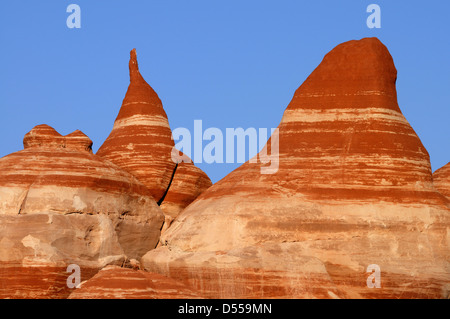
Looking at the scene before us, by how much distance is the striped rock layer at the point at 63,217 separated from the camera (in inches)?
1465

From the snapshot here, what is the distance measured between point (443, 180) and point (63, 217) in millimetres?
24326

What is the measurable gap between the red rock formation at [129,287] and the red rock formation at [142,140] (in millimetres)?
10300

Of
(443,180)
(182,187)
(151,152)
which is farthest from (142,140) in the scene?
(443,180)

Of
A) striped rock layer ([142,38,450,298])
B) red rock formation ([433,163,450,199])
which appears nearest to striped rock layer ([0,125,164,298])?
striped rock layer ([142,38,450,298])

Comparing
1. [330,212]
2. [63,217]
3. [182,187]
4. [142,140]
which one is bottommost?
[330,212]

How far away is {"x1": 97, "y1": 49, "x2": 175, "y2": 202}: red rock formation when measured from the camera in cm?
4553

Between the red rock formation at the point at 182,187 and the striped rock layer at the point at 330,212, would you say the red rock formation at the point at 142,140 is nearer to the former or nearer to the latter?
the red rock formation at the point at 182,187

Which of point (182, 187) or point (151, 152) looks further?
point (182, 187)

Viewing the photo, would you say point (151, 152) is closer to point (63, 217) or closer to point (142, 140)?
point (142, 140)

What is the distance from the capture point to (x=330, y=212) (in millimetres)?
35844

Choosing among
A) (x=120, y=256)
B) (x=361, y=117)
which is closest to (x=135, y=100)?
(x=120, y=256)

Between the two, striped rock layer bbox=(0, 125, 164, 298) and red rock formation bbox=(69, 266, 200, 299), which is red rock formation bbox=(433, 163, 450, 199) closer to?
striped rock layer bbox=(0, 125, 164, 298)

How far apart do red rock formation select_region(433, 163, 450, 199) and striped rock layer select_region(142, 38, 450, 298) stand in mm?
15299

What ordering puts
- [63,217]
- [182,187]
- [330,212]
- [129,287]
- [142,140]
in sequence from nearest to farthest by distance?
[129,287] → [330,212] → [63,217] → [142,140] → [182,187]
